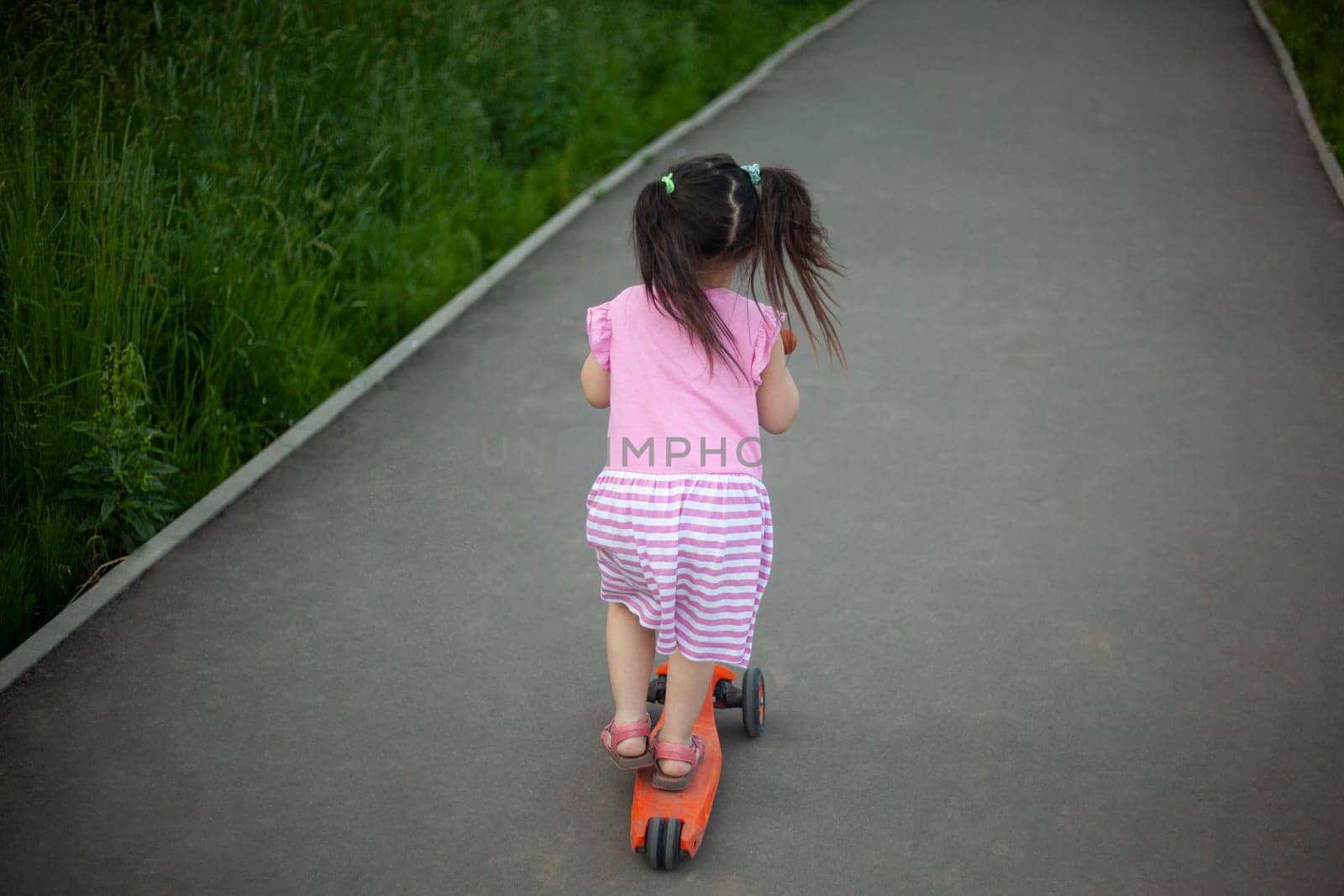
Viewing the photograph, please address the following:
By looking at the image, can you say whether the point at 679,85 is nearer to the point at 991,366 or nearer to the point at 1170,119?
the point at 1170,119

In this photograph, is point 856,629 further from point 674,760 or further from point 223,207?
point 223,207

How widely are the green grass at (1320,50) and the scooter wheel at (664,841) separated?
7223mm

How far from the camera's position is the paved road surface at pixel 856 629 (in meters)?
3.29

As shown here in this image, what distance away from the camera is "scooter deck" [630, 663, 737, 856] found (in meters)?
3.23

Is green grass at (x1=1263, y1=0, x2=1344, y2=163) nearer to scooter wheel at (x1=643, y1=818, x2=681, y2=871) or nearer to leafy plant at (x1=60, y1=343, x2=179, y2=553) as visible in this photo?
scooter wheel at (x1=643, y1=818, x2=681, y2=871)

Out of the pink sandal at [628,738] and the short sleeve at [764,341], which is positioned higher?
the short sleeve at [764,341]

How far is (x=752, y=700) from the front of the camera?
12.0ft

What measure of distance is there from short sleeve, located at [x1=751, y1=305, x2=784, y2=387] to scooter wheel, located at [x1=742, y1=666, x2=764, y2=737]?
3.17ft

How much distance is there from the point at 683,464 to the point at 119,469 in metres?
2.36

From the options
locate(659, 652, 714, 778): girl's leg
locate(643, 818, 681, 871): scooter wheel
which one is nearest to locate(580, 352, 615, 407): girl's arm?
locate(659, 652, 714, 778): girl's leg

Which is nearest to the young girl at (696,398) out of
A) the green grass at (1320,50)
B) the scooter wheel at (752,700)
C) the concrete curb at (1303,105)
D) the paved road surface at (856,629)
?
the scooter wheel at (752,700)

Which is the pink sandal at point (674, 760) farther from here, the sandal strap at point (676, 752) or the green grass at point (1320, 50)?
the green grass at point (1320, 50)

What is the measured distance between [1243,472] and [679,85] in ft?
20.5

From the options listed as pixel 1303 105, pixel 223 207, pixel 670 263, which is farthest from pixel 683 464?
pixel 1303 105
